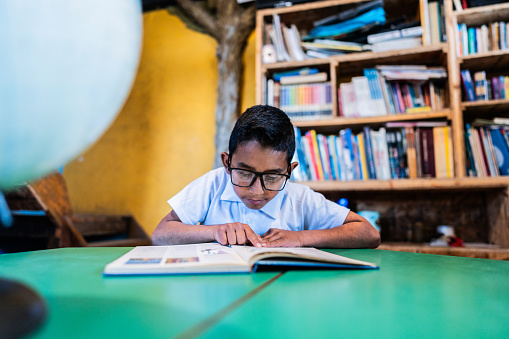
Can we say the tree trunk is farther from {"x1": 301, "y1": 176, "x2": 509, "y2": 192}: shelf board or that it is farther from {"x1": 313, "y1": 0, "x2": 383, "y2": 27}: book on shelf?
{"x1": 301, "y1": 176, "x2": 509, "y2": 192}: shelf board

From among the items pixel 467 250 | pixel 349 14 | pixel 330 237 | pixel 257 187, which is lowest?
pixel 467 250

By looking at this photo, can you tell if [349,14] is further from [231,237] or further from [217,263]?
[217,263]

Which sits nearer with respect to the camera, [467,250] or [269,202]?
[269,202]

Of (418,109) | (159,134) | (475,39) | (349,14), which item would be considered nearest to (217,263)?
(418,109)

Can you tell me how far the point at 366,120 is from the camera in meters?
1.96

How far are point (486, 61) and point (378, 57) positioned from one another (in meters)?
0.57

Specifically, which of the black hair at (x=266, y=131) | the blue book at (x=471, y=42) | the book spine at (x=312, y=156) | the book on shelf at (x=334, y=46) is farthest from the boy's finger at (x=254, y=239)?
the blue book at (x=471, y=42)

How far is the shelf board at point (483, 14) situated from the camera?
6.07ft

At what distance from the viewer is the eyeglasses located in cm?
108

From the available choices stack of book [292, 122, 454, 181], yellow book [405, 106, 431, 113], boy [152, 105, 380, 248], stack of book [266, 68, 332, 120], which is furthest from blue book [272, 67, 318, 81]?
boy [152, 105, 380, 248]

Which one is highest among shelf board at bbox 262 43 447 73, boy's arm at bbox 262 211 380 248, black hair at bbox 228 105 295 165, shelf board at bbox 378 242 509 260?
shelf board at bbox 262 43 447 73

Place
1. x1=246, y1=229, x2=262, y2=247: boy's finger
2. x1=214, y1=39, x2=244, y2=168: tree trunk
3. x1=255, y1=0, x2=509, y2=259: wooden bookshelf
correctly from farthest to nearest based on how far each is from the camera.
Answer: x1=214, y1=39, x2=244, y2=168: tree trunk → x1=255, y1=0, x2=509, y2=259: wooden bookshelf → x1=246, y1=229, x2=262, y2=247: boy's finger

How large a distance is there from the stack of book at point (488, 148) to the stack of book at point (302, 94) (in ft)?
2.52

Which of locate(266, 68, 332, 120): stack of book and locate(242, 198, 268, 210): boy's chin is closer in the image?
locate(242, 198, 268, 210): boy's chin
